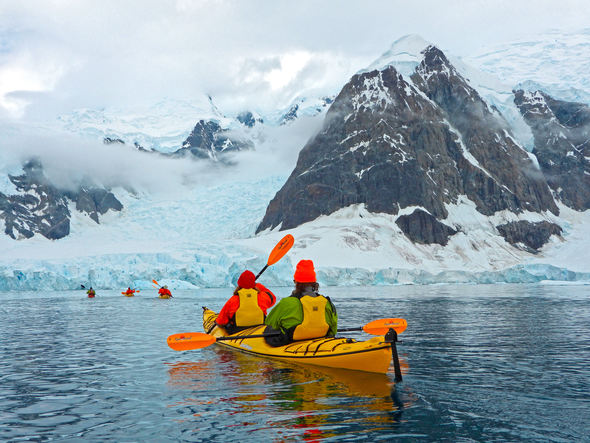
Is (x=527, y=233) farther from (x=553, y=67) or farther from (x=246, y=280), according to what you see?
(x=246, y=280)

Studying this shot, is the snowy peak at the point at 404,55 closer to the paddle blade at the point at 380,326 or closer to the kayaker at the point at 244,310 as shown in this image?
the kayaker at the point at 244,310

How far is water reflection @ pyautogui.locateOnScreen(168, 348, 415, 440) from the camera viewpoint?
7.79 metres

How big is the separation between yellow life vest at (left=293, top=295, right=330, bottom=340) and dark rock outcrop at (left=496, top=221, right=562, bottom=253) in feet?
481

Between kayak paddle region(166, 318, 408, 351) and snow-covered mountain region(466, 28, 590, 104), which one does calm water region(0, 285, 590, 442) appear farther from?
snow-covered mountain region(466, 28, 590, 104)

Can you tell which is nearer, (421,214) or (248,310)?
(248,310)

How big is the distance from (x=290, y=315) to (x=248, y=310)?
3.65 metres

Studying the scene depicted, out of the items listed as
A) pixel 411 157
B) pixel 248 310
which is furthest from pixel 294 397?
pixel 411 157

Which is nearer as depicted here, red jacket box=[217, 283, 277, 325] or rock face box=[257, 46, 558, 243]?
red jacket box=[217, 283, 277, 325]

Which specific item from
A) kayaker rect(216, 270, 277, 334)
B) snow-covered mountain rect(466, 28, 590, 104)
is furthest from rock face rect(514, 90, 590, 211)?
kayaker rect(216, 270, 277, 334)

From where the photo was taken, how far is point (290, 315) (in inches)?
465

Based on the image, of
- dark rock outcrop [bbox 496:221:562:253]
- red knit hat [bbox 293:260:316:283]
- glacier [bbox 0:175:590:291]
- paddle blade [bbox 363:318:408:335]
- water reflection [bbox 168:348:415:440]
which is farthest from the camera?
dark rock outcrop [bbox 496:221:562:253]

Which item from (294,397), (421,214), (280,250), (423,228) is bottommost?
(294,397)

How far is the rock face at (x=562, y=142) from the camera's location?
18038cm

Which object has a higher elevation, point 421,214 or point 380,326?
point 421,214
